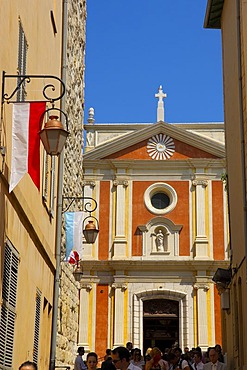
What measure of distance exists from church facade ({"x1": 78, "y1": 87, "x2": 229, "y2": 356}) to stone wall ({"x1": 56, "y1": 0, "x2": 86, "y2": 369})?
11.5 metres

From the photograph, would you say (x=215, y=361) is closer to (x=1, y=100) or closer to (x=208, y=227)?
(x=1, y=100)

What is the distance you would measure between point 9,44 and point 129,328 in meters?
25.2

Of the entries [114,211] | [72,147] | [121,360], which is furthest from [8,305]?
[114,211]

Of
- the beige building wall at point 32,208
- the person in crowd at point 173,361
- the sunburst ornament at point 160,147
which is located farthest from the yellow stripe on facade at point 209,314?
the person in crowd at point 173,361

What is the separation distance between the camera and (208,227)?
111ft

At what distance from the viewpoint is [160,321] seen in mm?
33969

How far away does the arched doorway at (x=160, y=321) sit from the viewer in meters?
33.5

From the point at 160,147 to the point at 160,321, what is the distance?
8405mm

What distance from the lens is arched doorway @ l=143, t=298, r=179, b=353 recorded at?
33.5 meters

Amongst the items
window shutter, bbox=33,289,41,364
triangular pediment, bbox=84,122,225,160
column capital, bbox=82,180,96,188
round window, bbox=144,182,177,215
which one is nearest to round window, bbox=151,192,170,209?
round window, bbox=144,182,177,215

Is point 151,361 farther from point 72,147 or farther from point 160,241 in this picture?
point 160,241

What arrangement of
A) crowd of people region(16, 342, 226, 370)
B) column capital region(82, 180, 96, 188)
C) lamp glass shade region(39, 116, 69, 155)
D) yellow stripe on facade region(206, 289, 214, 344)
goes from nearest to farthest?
lamp glass shade region(39, 116, 69, 155) < crowd of people region(16, 342, 226, 370) < yellow stripe on facade region(206, 289, 214, 344) < column capital region(82, 180, 96, 188)

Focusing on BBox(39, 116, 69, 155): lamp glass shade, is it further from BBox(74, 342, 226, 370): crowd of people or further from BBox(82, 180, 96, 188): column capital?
BBox(82, 180, 96, 188): column capital

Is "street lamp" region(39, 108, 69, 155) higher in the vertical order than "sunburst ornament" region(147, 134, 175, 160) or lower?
lower
